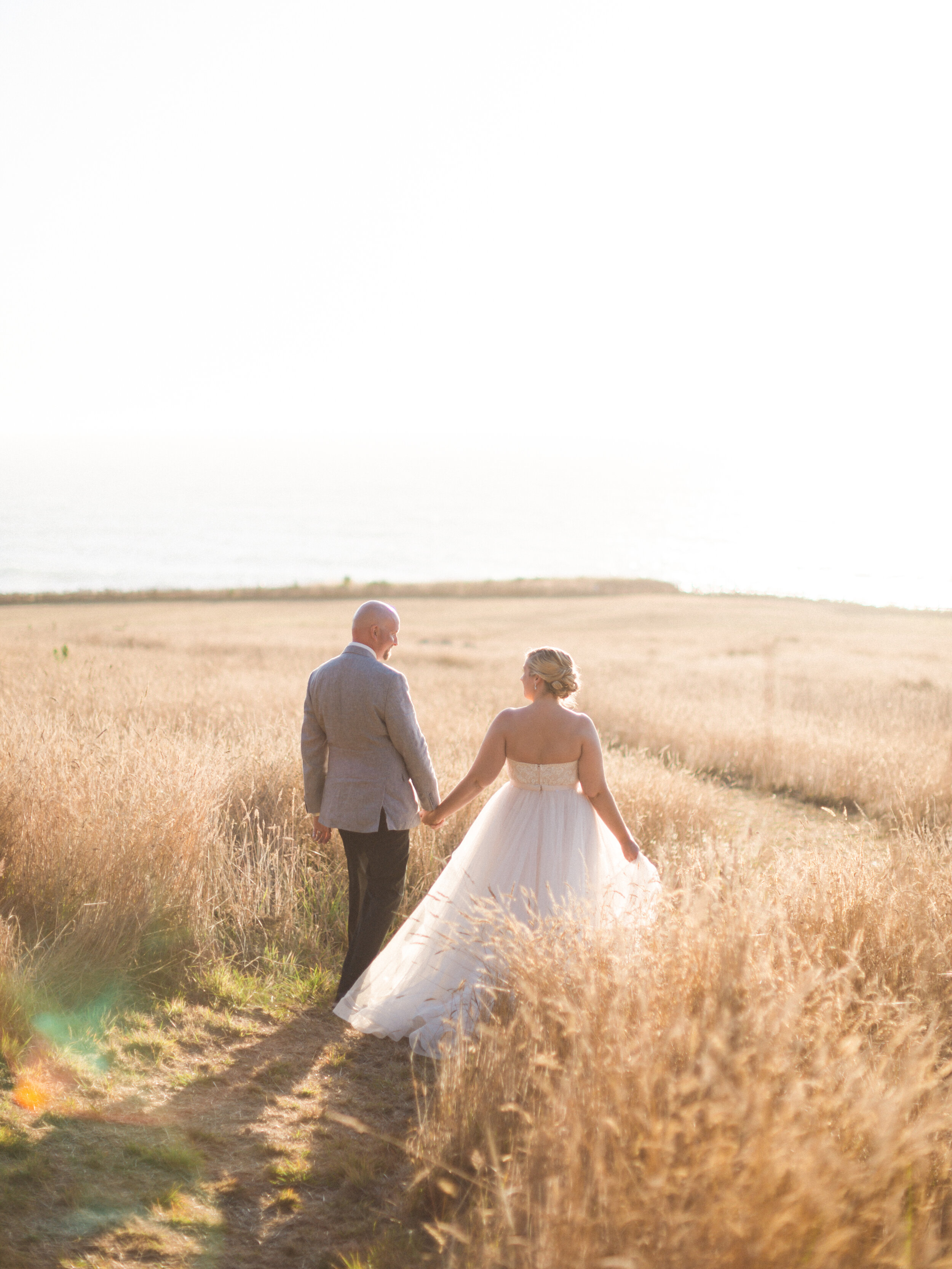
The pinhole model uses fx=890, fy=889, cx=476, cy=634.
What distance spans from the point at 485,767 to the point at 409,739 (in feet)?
1.59

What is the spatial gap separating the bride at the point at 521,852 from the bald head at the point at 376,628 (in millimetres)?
831

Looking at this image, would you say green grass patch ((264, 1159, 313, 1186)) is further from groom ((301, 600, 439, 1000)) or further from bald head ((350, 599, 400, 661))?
bald head ((350, 599, 400, 661))

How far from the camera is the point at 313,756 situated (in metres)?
5.55

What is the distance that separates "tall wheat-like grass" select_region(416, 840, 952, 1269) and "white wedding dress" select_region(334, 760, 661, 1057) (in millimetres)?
768

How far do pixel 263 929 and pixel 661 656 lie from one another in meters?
24.6

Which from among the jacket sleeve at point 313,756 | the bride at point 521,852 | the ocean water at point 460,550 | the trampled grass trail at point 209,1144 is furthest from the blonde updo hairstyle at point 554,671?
the ocean water at point 460,550

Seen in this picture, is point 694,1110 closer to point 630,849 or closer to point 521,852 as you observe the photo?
point 521,852

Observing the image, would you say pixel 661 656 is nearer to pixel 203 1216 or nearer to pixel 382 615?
pixel 382 615

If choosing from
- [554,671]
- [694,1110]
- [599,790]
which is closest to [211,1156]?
[694,1110]

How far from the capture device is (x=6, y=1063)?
4.09 meters

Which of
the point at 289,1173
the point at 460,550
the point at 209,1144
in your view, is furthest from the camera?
the point at 460,550

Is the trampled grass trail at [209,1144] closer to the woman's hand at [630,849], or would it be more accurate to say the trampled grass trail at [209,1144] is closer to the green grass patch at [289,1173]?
the green grass patch at [289,1173]

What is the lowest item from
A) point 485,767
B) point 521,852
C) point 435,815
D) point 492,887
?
point 492,887

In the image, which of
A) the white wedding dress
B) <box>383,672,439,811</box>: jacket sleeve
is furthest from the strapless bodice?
<box>383,672,439,811</box>: jacket sleeve
